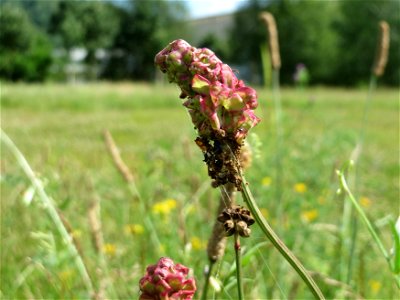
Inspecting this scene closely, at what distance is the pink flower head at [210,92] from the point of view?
12.2 inches

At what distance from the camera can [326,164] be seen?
261 cm

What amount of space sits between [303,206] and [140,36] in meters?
32.5

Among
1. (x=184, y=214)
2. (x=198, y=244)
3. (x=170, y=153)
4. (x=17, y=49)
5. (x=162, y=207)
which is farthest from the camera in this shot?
(x=17, y=49)

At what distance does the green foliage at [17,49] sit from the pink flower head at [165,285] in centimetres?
2335

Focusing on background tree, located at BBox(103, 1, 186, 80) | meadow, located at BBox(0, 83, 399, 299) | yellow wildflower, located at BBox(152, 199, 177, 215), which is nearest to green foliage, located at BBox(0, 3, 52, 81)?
background tree, located at BBox(103, 1, 186, 80)

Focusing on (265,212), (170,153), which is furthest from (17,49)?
(265,212)

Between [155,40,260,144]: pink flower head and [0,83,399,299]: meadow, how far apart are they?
12 centimetres

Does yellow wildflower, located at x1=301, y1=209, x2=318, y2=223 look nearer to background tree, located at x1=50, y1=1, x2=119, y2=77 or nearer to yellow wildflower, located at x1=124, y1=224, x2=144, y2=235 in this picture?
yellow wildflower, located at x1=124, y1=224, x2=144, y2=235

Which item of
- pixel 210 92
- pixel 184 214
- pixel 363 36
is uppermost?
pixel 210 92

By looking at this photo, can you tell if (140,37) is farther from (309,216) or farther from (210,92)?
(210,92)

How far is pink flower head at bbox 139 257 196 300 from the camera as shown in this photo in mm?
341

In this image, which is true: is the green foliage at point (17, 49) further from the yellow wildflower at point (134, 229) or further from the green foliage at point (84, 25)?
the yellow wildflower at point (134, 229)

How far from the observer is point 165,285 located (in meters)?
0.34

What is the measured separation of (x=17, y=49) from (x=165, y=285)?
2444cm
